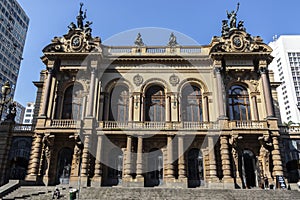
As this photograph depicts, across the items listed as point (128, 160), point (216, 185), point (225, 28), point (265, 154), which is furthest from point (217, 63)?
point (128, 160)

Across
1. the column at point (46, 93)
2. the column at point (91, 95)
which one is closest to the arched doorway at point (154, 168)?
the column at point (91, 95)

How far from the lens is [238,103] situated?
90.9 ft

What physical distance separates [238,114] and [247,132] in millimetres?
3430

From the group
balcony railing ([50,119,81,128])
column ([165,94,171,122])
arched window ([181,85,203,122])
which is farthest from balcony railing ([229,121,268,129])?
balcony railing ([50,119,81,128])

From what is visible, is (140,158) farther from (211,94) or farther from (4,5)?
(4,5)

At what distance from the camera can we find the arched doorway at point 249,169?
79.9ft

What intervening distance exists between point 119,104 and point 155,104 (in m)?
3.96

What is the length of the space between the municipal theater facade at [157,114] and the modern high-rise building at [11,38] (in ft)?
117

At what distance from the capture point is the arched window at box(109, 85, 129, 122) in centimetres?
2769

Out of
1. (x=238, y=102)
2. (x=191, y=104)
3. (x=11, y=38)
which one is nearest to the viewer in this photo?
(x=238, y=102)

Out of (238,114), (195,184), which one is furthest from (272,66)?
(195,184)

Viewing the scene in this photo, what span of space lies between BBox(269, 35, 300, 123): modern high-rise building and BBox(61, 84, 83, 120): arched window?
259ft

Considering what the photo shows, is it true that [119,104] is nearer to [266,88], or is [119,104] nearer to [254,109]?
[254,109]

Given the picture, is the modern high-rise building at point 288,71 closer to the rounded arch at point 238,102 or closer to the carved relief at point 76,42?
the rounded arch at point 238,102
